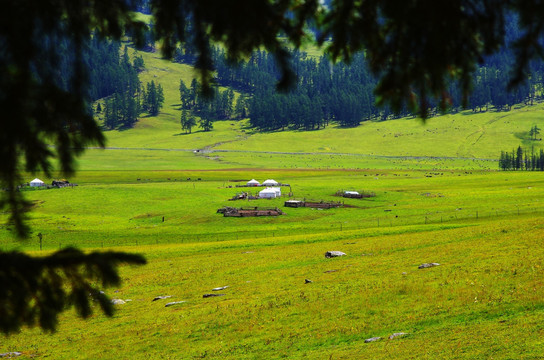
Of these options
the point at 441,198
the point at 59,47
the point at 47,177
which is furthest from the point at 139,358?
the point at 441,198

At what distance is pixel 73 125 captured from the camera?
4.65m

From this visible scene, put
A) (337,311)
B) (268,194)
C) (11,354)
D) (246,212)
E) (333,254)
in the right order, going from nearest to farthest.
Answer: (11,354)
(337,311)
(333,254)
(246,212)
(268,194)

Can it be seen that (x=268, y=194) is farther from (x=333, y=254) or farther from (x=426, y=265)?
(x=426, y=265)

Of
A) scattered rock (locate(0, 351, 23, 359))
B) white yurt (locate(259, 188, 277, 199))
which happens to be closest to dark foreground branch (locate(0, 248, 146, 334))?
scattered rock (locate(0, 351, 23, 359))

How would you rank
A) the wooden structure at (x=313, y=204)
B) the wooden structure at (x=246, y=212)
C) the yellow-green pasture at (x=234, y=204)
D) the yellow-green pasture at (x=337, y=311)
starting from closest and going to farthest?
the yellow-green pasture at (x=337, y=311)
the yellow-green pasture at (x=234, y=204)
the wooden structure at (x=246, y=212)
the wooden structure at (x=313, y=204)

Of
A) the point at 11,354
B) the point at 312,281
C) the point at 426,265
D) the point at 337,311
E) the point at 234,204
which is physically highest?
the point at 426,265

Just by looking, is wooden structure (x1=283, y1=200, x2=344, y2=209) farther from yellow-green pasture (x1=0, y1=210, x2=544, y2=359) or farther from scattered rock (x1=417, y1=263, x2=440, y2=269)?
scattered rock (x1=417, y1=263, x2=440, y2=269)

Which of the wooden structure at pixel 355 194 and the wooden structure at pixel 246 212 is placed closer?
the wooden structure at pixel 246 212

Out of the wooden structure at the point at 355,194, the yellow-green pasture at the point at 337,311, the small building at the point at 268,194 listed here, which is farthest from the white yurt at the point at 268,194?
the yellow-green pasture at the point at 337,311

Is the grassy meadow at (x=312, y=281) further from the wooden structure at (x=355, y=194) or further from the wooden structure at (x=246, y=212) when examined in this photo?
the wooden structure at (x=355, y=194)

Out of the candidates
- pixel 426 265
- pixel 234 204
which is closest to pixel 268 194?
pixel 234 204

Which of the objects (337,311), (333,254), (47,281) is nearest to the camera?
(47,281)

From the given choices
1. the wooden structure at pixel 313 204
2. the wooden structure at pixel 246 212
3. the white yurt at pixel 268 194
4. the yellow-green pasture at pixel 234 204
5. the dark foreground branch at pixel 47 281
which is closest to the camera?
the dark foreground branch at pixel 47 281

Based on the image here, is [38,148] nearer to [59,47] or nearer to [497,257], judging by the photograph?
[59,47]
